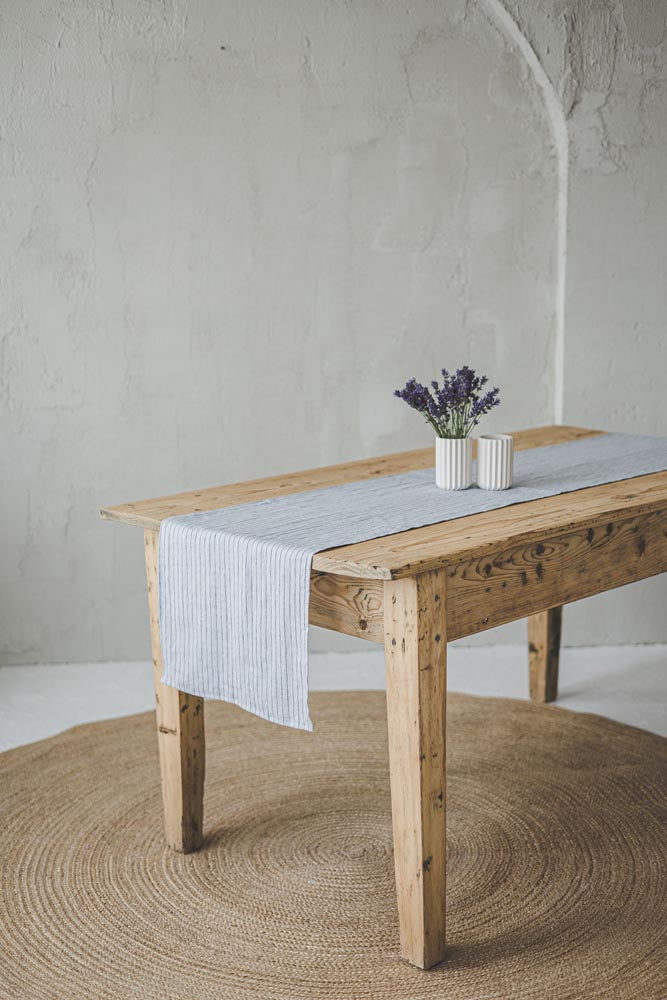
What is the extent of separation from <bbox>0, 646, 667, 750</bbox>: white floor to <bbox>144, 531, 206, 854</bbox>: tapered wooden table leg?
2.90ft

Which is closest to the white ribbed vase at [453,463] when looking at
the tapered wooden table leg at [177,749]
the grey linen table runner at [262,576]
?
the grey linen table runner at [262,576]

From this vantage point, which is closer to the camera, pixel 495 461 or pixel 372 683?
pixel 495 461

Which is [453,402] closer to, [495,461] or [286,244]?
[495,461]

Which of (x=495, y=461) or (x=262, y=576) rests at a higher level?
(x=495, y=461)

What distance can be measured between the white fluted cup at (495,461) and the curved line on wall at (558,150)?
1.51 m

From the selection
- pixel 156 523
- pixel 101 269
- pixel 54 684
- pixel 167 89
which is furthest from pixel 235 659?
pixel 167 89

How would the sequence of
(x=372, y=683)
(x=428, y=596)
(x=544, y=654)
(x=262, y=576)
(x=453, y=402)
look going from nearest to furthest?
(x=428, y=596), (x=262, y=576), (x=453, y=402), (x=544, y=654), (x=372, y=683)

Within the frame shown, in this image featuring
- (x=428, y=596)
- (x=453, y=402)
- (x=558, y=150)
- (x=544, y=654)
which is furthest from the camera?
(x=558, y=150)

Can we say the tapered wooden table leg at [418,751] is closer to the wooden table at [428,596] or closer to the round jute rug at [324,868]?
the wooden table at [428,596]

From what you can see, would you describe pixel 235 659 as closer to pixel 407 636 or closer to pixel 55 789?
pixel 407 636

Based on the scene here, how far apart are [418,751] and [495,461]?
2.43 ft

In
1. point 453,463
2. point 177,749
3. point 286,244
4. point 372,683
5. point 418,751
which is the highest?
point 286,244

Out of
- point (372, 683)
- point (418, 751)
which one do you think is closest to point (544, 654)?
point (372, 683)

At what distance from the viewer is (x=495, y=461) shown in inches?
96.6
